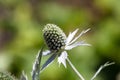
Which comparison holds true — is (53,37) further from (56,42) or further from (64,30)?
(64,30)

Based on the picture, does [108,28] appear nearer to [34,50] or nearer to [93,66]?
[93,66]

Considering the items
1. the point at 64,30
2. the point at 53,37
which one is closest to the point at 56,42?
the point at 53,37

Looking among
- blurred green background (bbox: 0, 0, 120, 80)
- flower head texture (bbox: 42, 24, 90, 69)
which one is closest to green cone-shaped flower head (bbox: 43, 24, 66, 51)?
flower head texture (bbox: 42, 24, 90, 69)

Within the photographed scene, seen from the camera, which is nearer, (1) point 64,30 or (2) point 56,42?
(2) point 56,42

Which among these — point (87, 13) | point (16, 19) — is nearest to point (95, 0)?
point (87, 13)

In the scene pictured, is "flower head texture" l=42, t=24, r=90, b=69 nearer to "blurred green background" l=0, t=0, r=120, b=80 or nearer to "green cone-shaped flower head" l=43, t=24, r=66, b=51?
"green cone-shaped flower head" l=43, t=24, r=66, b=51

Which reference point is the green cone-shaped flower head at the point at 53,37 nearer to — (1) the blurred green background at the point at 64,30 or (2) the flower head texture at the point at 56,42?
(2) the flower head texture at the point at 56,42

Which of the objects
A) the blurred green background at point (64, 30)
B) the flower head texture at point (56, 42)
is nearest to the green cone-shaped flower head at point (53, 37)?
the flower head texture at point (56, 42)
